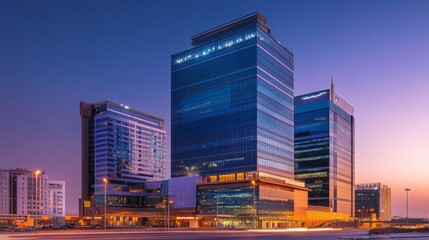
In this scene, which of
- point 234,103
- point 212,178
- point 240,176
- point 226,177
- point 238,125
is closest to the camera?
point 240,176

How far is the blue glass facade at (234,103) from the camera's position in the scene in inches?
5536

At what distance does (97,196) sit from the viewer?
18238 cm

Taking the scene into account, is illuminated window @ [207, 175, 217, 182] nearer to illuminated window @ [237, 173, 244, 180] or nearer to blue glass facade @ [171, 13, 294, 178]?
blue glass facade @ [171, 13, 294, 178]

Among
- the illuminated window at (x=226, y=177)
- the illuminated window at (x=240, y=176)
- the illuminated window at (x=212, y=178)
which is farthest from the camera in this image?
the illuminated window at (x=212, y=178)

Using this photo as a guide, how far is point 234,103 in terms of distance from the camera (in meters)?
146

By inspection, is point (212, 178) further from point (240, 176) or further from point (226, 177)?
point (240, 176)

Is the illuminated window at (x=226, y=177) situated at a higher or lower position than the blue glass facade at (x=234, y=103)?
lower

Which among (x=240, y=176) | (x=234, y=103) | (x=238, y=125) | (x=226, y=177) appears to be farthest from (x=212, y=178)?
(x=234, y=103)

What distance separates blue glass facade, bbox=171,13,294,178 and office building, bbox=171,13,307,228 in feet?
1.13

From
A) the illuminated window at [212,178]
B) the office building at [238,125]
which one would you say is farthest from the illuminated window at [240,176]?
the illuminated window at [212,178]

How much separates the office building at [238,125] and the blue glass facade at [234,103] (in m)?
0.34

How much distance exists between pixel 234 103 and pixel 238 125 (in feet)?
27.4

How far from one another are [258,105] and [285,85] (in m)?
24.8

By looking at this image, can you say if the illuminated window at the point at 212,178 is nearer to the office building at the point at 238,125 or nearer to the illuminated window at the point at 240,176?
the office building at the point at 238,125
